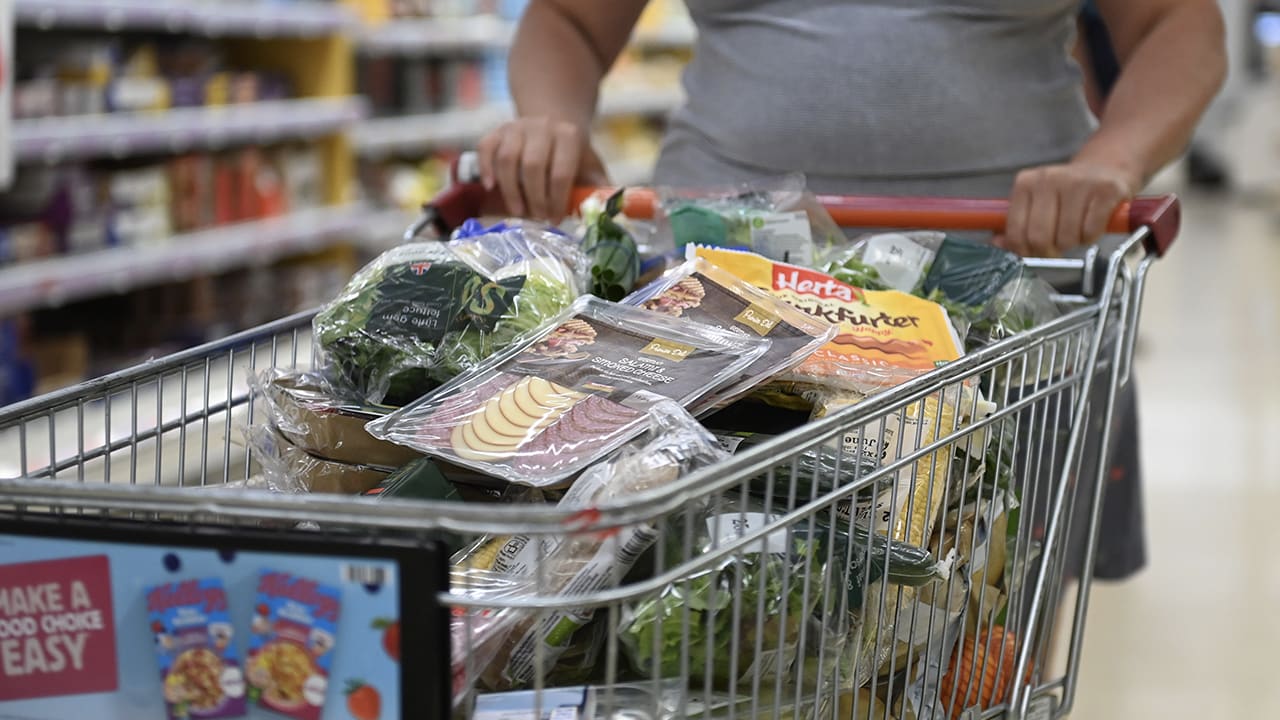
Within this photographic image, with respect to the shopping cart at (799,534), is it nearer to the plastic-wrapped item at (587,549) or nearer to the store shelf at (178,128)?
the plastic-wrapped item at (587,549)

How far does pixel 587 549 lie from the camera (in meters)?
0.83

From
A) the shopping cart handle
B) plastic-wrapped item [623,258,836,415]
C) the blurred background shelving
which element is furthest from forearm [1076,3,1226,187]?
the blurred background shelving

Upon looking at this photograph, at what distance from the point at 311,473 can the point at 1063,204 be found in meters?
0.80

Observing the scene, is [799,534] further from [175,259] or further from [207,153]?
[207,153]

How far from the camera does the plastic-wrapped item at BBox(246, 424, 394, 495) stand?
1.05 m

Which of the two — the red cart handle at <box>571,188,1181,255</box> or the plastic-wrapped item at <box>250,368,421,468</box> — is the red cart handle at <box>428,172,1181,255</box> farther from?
the plastic-wrapped item at <box>250,368,421,468</box>

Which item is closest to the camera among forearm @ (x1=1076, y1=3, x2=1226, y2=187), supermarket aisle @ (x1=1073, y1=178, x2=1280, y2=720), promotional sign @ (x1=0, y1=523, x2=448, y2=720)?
promotional sign @ (x1=0, y1=523, x2=448, y2=720)

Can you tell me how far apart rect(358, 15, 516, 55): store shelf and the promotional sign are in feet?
13.7

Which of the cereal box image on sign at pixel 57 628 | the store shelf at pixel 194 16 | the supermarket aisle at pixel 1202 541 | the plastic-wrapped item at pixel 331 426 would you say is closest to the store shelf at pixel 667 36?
the store shelf at pixel 194 16

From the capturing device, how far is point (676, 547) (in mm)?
846

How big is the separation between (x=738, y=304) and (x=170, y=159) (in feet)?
11.4

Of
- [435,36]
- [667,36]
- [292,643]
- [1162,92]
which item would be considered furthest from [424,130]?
[292,643]

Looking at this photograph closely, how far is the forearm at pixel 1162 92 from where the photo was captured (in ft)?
4.97

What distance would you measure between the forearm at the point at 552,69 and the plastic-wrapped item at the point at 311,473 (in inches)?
30.2
